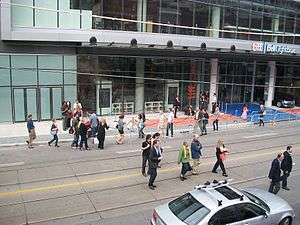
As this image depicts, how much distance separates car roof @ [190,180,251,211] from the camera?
10.3m

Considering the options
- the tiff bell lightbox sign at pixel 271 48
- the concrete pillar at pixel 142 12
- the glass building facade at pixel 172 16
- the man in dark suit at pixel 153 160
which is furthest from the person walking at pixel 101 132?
the tiff bell lightbox sign at pixel 271 48

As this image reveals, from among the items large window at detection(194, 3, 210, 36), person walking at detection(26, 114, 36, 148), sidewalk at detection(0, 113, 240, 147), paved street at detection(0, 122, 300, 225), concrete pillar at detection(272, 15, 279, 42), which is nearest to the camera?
paved street at detection(0, 122, 300, 225)

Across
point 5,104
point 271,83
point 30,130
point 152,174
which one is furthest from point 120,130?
point 271,83

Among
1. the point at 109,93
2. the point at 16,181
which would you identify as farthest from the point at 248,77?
→ the point at 16,181

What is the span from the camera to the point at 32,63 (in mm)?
25234

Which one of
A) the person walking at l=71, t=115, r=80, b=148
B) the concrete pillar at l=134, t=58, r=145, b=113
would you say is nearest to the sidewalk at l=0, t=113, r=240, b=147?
the concrete pillar at l=134, t=58, r=145, b=113

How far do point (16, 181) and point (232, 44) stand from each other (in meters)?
20.2

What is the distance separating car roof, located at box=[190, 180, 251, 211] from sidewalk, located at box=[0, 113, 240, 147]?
465 inches

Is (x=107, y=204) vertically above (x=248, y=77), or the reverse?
(x=248, y=77)

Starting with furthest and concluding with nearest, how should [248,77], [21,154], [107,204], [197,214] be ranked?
[248,77] < [21,154] < [107,204] < [197,214]

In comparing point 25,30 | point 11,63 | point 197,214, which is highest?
point 25,30

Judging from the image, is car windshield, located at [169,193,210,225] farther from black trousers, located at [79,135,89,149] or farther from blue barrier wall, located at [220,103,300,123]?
blue barrier wall, located at [220,103,300,123]

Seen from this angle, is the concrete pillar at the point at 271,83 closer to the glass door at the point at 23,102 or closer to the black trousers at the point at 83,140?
the glass door at the point at 23,102

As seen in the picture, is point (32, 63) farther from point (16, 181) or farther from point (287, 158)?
point (287, 158)
